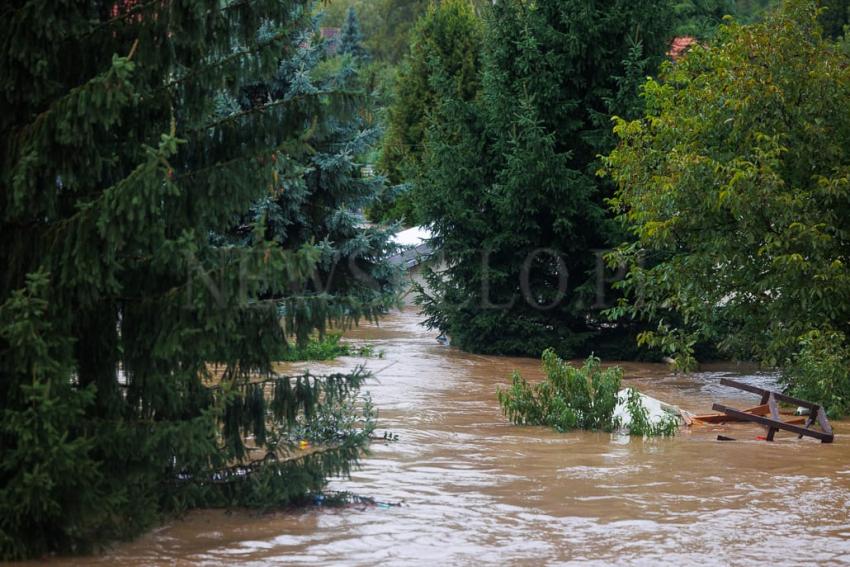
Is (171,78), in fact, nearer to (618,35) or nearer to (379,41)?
(618,35)

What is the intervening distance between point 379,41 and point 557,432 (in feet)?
214

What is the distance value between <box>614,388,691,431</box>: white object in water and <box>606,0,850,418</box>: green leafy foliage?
7.36 ft

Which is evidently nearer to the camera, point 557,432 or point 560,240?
point 557,432

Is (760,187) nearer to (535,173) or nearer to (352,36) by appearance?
(535,173)

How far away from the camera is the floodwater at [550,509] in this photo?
29.8ft

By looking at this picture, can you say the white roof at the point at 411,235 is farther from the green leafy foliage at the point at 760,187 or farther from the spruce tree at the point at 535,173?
→ the green leafy foliage at the point at 760,187

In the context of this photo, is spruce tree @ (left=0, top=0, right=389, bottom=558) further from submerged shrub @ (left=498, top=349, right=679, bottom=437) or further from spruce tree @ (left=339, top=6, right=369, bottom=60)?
spruce tree @ (left=339, top=6, right=369, bottom=60)

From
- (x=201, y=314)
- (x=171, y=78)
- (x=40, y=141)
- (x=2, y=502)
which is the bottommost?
(x=2, y=502)

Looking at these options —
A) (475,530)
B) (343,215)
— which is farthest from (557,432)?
(343,215)

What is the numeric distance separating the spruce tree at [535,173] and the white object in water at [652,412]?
25.6 ft

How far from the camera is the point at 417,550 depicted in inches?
362

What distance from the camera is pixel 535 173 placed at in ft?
76.3

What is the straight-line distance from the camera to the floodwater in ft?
29.8

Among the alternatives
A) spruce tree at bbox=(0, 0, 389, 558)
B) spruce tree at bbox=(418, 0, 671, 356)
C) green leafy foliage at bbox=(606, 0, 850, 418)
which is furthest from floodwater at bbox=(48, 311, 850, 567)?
spruce tree at bbox=(418, 0, 671, 356)
